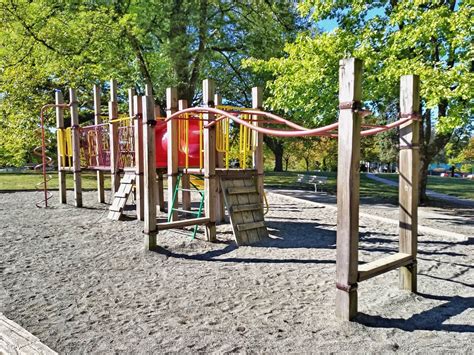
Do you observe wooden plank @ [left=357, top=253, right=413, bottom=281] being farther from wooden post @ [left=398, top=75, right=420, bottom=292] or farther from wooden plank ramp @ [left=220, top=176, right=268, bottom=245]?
wooden plank ramp @ [left=220, top=176, right=268, bottom=245]

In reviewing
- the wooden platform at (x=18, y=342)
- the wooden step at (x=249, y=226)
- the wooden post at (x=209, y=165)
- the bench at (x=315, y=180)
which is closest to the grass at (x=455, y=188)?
the bench at (x=315, y=180)

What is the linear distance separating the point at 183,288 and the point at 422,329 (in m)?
2.34

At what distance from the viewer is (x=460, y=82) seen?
812 centimetres

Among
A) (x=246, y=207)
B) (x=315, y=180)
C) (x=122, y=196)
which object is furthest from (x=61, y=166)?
(x=315, y=180)

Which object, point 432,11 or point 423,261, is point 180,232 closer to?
point 423,261

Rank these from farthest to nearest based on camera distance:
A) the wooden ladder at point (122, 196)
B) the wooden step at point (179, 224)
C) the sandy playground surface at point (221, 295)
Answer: the wooden ladder at point (122, 196) < the wooden step at point (179, 224) < the sandy playground surface at point (221, 295)

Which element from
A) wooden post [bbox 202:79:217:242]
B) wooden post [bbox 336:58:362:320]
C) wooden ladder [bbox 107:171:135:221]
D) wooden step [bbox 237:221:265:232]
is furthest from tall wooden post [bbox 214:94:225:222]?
wooden post [bbox 336:58:362:320]

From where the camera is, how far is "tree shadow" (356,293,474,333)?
10.5 feet

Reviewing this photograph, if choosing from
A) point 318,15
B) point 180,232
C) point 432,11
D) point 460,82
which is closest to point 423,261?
point 180,232

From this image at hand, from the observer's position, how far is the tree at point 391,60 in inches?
326

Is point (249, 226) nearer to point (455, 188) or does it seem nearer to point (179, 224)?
point (179, 224)

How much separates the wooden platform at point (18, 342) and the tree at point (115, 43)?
14139 mm

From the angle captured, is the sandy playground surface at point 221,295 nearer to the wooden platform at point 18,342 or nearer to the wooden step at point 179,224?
the wooden platform at point 18,342

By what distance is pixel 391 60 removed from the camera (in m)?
9.24
